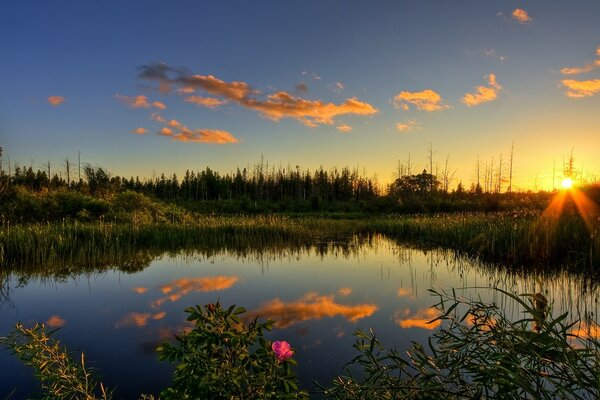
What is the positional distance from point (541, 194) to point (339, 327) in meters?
43.2

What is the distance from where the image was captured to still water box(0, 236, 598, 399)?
5109 millimetres

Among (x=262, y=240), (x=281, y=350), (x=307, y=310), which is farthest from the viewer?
(x=262, y=240)

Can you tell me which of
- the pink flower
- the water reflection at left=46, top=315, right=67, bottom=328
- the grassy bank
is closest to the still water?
the water reflection at left=46, top=315, right=67, bottom=328

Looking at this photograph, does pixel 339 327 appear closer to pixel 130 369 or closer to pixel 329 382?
pixel 329 382

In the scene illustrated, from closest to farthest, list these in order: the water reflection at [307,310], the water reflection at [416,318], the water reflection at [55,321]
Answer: the water reflection at [416,318] → the water reflection at [55,321] → the water reflection at [307,310]

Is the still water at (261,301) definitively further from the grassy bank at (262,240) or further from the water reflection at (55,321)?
the grassy bank at (262,240)

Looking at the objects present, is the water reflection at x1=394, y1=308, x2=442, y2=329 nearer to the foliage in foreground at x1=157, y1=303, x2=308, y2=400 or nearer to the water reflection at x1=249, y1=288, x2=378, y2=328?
the water reflection at x1=249, y1=288, x2=378, y2=328

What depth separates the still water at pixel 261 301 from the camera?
16.8 ft

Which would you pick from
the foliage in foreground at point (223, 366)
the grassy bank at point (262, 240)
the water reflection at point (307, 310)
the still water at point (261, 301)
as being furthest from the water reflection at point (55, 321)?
the foliage in foreground at point (223, 366)

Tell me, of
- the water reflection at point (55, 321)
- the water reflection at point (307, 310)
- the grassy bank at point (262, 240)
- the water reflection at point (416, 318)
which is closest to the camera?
the water reflection at point (416, 318)

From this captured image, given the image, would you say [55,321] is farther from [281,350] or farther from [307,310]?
[281,350]

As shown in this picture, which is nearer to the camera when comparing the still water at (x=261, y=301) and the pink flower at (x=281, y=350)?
the pink flower at (x=281, y=350)

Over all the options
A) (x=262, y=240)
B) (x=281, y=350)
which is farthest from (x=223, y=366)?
(x=262, y=240)

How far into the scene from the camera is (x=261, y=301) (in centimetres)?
822
